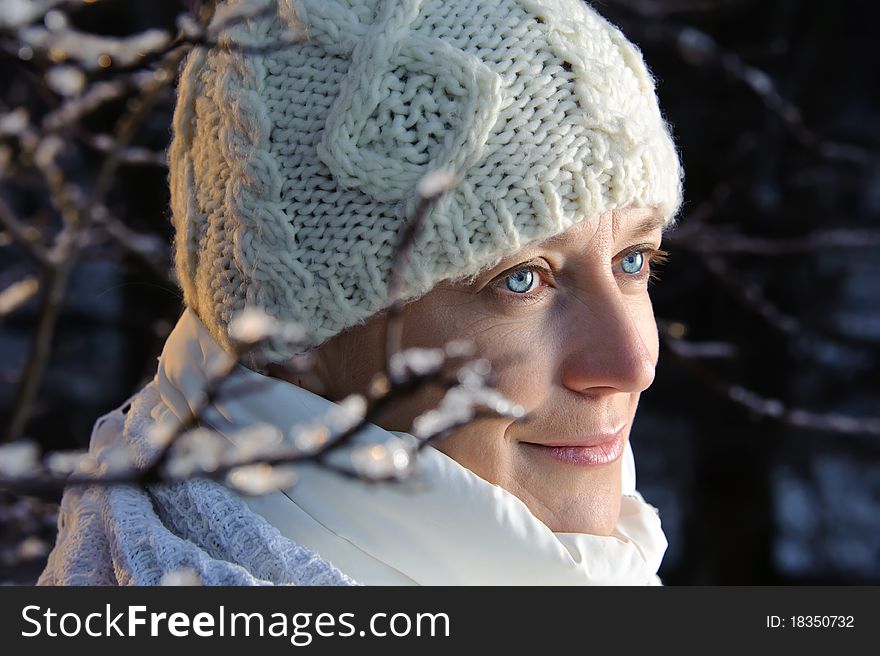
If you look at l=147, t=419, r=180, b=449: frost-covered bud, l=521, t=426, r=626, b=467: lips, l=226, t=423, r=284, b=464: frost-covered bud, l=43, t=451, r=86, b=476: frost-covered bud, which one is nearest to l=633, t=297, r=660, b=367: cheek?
l=521, t=426, r=626, b=467: lips

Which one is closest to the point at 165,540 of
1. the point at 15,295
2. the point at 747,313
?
the point at 15,295

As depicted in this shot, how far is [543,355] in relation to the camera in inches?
60.6

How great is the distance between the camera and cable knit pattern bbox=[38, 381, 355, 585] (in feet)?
4.80

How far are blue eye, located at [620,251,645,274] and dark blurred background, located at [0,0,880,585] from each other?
8.64ft

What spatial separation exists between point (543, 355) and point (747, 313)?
3255 millimetres

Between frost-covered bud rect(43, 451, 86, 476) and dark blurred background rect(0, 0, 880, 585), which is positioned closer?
frost-covered bud rect(43, 451, 86, 476)

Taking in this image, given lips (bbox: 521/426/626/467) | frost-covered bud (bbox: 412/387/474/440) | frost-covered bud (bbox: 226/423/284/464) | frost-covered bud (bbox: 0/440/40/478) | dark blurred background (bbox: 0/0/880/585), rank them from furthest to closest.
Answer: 1. dark blurred background (bbox: 0/0/880/585)
2. lips (bbox: 521/426/626/467)
3. frost-covered bud (bbox: 412/387/474/440)
4. frost-covered bud (bbox: 226/423/284/464)
5. frost-covered bud (bbox: 0/440/40/478)

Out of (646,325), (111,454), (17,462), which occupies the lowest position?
(111,454)

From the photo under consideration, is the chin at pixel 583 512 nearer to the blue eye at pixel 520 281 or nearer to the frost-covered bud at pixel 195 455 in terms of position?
the blue eye at pixel 520 281

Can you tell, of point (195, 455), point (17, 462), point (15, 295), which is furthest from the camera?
point (15, 295)

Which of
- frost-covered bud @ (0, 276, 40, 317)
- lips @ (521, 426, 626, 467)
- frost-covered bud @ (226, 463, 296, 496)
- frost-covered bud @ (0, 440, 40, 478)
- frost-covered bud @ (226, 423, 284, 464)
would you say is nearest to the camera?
frost-covered bud @ (0, 440, 40, 478)

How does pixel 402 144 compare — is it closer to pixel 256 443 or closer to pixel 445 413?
pixel 445 413

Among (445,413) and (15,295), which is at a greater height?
(15,295)

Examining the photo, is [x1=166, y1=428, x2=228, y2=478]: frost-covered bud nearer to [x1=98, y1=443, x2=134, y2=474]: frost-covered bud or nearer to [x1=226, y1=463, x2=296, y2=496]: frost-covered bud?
[x1=226, y1=463, x2=296, y2=496]: frost-covered bud
